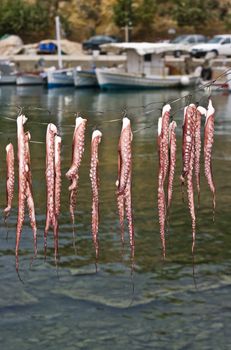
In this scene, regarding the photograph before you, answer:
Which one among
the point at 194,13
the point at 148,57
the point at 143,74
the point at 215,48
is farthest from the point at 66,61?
the point at 194,13

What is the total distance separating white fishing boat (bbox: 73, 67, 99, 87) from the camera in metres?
80.0

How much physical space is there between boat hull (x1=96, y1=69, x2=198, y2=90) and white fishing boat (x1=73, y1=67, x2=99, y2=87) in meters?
2.92

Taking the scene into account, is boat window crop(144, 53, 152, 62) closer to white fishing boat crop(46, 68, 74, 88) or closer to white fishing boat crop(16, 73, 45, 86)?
white fishing boat crop(46, 68, 74, 88)

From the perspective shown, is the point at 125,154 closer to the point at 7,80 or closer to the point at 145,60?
the point at 145,60

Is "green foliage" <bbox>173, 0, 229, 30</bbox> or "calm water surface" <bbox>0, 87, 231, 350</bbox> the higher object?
"green foliage" <bbox>173, 0, 229, 30</bbox>

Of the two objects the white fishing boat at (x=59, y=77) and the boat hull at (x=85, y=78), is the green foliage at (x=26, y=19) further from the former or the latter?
the boat hull at (x=85, y=78)

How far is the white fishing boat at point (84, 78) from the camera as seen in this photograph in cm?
8000

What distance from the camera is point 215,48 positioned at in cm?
9125

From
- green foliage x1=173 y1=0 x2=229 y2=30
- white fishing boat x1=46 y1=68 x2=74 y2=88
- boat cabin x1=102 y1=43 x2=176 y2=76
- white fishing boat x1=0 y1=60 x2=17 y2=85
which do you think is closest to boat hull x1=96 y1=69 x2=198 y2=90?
boat cabin x1=102 y1=43 x2=176 y2=76

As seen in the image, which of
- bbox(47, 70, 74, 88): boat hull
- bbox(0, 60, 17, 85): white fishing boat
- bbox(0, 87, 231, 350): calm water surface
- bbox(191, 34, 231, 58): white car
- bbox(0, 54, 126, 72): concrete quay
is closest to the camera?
bbox(0, 87, 231, 350): calm water surface

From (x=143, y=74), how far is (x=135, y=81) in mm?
1853

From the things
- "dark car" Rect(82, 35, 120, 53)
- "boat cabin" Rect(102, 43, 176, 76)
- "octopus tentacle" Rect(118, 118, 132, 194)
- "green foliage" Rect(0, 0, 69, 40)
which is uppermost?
"green foliage" Rect(0, 0, 69, 40)

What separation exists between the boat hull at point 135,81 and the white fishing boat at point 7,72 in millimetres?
13404

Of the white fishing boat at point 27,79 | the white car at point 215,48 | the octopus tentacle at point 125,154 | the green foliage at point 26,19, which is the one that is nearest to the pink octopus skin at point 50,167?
the octopus tentacle at point 125,154
